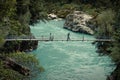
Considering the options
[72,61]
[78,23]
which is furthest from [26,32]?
[78,23]

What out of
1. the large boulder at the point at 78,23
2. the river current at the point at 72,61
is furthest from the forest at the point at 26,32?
the large boulder at the point at 78,23

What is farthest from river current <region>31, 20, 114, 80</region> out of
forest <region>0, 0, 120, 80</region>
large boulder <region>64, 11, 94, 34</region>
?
large boulder <region>64, 11, 94, 34</region>

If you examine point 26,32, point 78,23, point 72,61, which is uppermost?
point 26,32

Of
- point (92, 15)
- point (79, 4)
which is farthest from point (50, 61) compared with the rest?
point (79, 4)

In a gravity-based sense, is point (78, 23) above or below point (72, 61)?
above

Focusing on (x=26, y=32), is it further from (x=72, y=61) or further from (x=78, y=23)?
(x=78, y=23)
